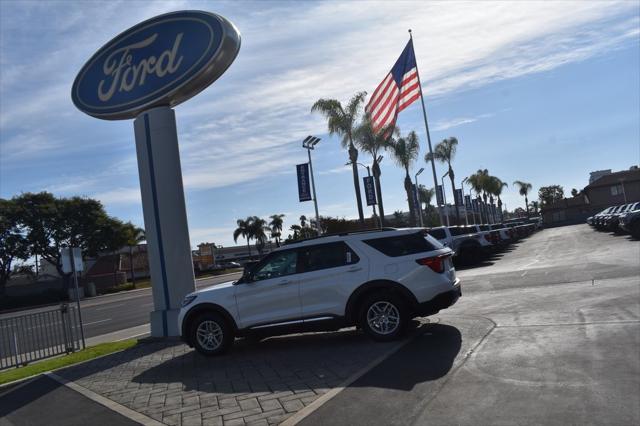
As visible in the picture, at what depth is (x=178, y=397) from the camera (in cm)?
673

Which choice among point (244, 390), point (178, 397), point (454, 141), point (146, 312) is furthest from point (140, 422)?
point (454, 141)

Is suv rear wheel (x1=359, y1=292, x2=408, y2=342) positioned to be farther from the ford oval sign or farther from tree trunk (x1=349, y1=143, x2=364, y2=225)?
tree trunk (x1=349, y1=143, x2=364, y2=225)

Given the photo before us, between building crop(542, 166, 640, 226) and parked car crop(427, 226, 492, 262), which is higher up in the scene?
building crop(542, 166, 640, 226)

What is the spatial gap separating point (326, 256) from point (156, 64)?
6.75 meters

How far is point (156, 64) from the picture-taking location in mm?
12656

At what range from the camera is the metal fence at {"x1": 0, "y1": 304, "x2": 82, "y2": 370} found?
12.1 metres

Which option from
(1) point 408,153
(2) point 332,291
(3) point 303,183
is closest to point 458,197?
(1) point 408,153

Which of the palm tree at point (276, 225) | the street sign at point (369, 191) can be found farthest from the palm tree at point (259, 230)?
the street sign at point (369, 191)

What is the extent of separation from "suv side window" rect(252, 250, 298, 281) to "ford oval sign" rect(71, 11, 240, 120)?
5132 millimetres

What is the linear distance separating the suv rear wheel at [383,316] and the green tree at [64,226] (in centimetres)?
4904

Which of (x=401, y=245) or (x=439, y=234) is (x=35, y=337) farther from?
(x=439, y=234)

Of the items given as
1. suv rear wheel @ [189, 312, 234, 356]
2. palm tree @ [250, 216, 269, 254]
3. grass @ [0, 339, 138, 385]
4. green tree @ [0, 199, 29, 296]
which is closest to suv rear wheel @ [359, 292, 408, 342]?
suv rear wheel @ [189, 312, 234, 356]

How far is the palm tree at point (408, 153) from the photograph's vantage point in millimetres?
44344

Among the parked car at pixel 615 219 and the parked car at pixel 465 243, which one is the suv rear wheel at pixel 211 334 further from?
the parked car at pixel 615 219
